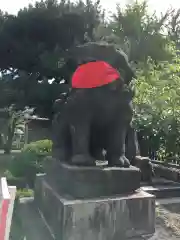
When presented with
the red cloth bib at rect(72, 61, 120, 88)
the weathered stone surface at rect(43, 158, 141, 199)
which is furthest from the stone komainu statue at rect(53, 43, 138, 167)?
the weathered stone surface at rect(43, 158, 141, 199)

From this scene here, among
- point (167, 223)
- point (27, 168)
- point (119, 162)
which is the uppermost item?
point (119, 162)

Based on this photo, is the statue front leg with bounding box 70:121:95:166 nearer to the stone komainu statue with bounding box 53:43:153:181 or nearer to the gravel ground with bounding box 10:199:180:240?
the stone komainu statue with bounding box 53:43:153:181

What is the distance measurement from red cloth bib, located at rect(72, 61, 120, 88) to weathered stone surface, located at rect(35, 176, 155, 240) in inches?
39.0

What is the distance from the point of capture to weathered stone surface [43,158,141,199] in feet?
7.40

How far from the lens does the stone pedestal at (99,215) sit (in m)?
2.10

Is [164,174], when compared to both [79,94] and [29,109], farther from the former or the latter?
[29,109]

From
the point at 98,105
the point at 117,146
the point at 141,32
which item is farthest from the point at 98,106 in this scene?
the point at 141,32

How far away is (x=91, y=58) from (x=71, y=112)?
20.6 inches

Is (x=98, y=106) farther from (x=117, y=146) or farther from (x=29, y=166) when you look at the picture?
(x=29, y=166)

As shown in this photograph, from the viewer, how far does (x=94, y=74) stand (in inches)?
96.0

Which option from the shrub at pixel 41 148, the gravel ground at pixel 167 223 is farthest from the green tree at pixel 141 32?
the gravel ground at pixel 167 223

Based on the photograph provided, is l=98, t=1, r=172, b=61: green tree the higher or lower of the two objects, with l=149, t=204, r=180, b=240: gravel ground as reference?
higher

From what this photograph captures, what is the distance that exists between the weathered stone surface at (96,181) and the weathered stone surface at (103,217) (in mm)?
69

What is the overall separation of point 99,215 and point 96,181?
27cm
